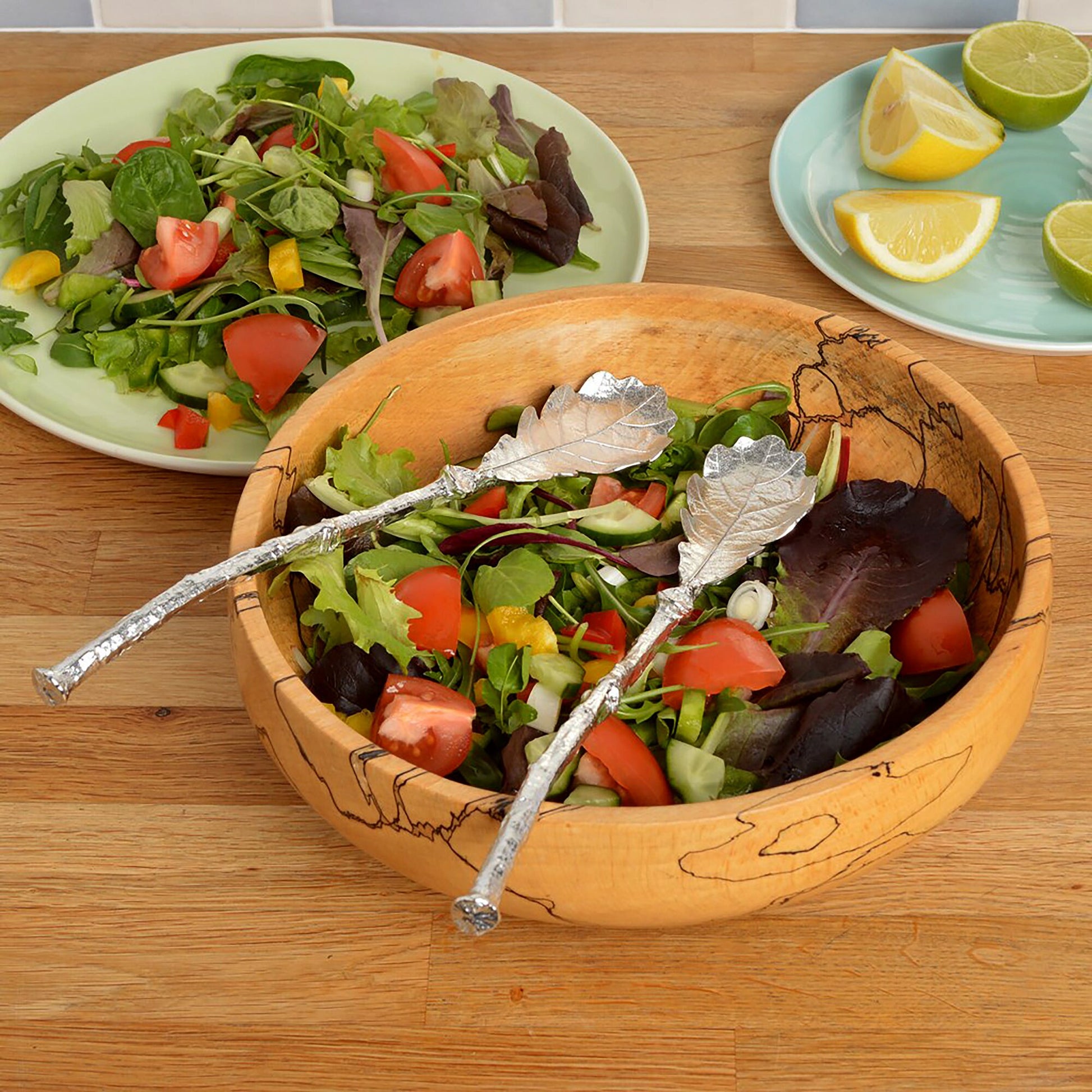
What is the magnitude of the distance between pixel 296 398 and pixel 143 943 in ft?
1.59

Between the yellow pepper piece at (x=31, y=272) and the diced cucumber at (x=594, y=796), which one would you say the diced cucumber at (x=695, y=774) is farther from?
the yellow pepper piece at (x=31, y=272)

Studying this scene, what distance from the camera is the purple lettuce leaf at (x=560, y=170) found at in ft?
Result: 4.14

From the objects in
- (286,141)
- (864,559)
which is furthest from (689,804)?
(286,141)

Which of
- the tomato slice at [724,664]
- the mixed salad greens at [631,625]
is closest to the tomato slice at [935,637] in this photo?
the mixed salad greens at [631,625]

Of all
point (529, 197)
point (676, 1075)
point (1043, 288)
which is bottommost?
point (676, 1075)

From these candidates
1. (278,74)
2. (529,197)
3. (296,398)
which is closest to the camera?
(296,398)

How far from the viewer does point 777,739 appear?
2.49 ft

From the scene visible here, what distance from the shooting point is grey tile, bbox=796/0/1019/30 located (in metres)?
1.65

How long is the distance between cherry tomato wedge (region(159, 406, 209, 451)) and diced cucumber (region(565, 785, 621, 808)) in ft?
1.71

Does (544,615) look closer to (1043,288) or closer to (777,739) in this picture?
(777,739)

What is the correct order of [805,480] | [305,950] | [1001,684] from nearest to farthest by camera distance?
[1001,684]
[305,950]
[805,480]

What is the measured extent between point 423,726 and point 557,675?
10 cm

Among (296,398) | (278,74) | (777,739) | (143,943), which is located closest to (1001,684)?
(777,739)

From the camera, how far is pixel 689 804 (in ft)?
2.11
